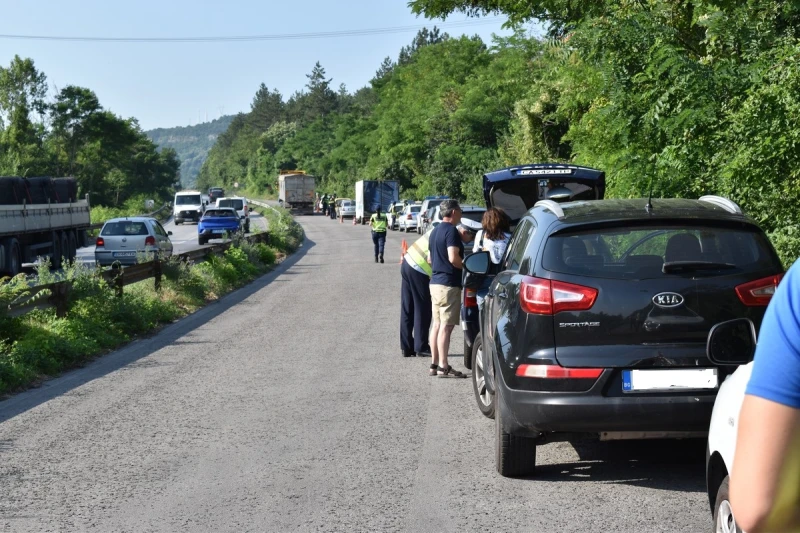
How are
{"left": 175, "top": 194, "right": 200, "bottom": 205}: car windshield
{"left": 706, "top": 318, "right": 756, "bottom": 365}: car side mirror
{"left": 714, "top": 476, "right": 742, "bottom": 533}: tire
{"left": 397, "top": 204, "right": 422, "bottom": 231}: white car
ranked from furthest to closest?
{"left": 175, "top": 194, "right": 200, "bottom": 205}: car windshield < {"left": 397, "top": 204, "right": 422, "bottom": 231}: white car < {"left": 714, "top": 476, "right": 742, "bottom": 533}: tire < {"left": 706, "top": 318, "right": 756, "bottom": 365}: car side mirror

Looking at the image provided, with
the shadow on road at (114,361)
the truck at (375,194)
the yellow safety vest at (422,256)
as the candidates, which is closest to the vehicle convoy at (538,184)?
the yellow safety vest at (422,256)

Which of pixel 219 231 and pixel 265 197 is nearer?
pixel 219 231

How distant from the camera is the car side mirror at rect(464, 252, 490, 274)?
8.84 metres

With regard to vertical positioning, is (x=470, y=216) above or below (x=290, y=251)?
above

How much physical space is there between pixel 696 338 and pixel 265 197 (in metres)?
177

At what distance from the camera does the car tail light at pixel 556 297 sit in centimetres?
638

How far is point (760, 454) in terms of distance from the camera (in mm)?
2115

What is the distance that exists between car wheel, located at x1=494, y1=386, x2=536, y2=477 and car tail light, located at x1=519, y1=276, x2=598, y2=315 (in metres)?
0.72

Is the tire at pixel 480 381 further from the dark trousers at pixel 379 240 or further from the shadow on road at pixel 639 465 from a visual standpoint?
the dark trousers at pixel 379 240

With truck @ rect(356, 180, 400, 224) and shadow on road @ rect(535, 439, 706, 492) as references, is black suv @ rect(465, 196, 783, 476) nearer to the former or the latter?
shadow on road @ rect(535, 439, 706, 492)

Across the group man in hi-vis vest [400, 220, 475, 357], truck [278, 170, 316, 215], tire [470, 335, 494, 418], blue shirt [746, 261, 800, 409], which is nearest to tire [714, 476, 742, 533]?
blue shirt [746, 261, 800, 409]

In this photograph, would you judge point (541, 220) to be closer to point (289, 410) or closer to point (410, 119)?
point (289, 410)

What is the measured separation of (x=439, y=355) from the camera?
35.9 feet

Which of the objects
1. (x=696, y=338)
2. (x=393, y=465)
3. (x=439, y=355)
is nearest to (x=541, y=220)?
(x=696, y=338)
